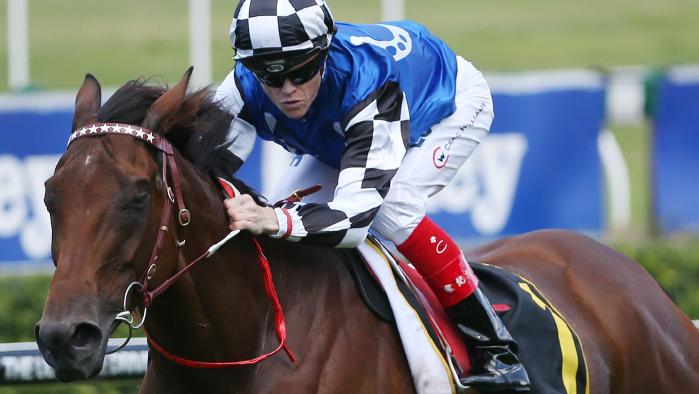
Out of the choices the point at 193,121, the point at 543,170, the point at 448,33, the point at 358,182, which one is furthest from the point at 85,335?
the point at 448,33

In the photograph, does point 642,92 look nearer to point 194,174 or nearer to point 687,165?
point 687,165

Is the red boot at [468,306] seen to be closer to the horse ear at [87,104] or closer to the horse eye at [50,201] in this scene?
the horse ear at [87,104]

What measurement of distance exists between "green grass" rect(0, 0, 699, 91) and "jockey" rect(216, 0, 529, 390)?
14567 millimetres

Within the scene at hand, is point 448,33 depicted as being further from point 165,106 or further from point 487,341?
point 165,106

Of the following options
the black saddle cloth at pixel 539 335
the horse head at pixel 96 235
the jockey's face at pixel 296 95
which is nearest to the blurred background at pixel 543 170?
the black saddle cloth at pixel 539 335

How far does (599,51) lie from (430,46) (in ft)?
56.8

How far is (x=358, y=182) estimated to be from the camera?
4.10m

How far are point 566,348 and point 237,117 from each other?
137 cm

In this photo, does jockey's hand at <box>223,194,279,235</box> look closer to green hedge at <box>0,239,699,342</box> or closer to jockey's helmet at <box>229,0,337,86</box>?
jockey's helmet at <box>229,0,337,86</box>

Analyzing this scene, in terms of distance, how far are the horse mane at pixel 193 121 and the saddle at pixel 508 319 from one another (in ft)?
1.58

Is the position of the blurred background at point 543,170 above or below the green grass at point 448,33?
above

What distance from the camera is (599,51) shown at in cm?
2152

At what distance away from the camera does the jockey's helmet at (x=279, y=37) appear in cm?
405

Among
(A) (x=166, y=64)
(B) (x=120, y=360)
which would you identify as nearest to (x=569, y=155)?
(B) (x=120, y=360)
